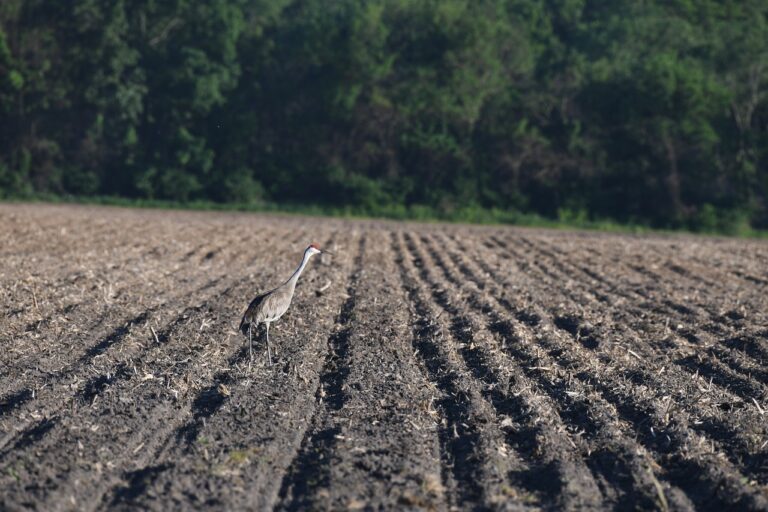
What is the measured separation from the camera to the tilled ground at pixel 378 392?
7.85 m

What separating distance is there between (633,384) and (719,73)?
152 ft

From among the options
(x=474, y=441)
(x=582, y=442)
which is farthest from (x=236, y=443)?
(x=582, y=442)

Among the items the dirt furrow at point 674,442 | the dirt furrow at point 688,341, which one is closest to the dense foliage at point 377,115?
the dirt furrow at point 688,341

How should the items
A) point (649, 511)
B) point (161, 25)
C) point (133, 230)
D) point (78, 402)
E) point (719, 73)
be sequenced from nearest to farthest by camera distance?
point (649, 511)
point (78, 402)
point (133, 230)
point (719, 73)
point (161, 25)

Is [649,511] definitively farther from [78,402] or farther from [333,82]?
[333,82]

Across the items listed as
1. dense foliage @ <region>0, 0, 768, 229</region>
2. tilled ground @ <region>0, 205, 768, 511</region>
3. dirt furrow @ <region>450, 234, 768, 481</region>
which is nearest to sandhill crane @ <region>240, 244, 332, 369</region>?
tilled ground @ <region>0, 205, 768, 511</region>

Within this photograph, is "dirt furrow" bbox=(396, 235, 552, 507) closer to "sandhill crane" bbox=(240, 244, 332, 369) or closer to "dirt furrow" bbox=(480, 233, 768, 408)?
"sandhill crane" bbox=(240, 244, 332, 369)

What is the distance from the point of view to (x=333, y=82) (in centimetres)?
5600

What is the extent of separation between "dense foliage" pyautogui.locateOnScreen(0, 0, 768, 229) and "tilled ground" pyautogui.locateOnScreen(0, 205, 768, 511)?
1287 inches

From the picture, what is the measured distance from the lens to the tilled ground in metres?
7.85

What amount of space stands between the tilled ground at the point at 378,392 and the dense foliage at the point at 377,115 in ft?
107

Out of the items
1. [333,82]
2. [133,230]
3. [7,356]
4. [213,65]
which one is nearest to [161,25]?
[213,65]

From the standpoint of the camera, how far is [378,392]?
35.0 ft

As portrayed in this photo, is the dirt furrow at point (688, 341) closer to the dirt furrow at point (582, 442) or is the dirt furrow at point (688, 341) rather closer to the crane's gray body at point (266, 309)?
the dirt furrow at point (582, 442)
